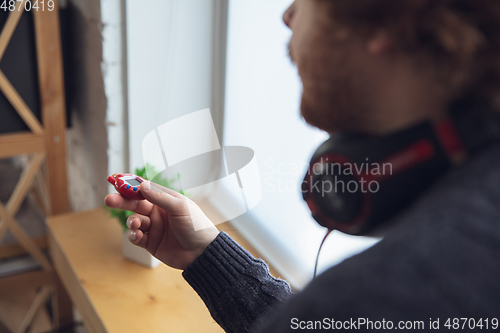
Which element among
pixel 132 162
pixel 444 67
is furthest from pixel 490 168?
pixel 132 162

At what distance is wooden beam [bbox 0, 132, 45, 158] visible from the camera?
4.02 ft

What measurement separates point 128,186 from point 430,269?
43cm

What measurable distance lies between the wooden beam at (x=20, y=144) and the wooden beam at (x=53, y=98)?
0.03 metres

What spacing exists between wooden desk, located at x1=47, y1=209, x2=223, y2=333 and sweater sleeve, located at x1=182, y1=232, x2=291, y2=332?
0.25 m

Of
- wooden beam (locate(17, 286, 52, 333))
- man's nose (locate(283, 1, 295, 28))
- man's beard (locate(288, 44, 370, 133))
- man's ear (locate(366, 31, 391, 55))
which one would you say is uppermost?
man's nose (locate(283, 1, 295, 28))

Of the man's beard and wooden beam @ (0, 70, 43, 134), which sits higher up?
the man's beard

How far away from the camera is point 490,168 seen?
0.32 m

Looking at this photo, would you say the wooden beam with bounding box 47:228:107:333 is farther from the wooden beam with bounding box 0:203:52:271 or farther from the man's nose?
the man's nose

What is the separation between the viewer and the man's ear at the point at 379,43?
34 cm

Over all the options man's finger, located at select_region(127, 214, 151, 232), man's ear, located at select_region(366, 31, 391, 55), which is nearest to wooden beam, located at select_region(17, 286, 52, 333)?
man's finger, located at select_region(127, 214, 151, 232)

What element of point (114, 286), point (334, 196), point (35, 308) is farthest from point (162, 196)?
point (35, 308)

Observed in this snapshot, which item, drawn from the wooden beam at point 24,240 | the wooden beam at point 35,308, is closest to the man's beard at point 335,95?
the wooden beam at point 24,240

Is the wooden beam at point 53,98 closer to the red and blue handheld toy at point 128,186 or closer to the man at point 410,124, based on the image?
the red and blue handheld toy at point 128,186

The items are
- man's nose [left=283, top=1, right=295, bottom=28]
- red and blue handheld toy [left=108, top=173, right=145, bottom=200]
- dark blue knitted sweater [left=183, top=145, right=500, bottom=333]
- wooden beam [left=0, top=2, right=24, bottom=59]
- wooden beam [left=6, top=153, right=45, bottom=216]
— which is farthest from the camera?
wooden beam [left=6, top=153, right=45, bottom=216]
